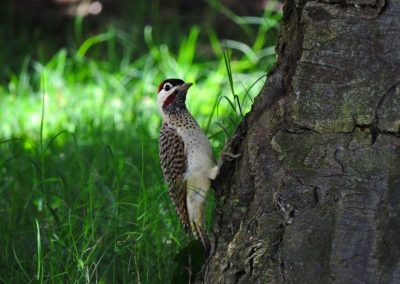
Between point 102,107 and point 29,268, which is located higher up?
point 102,107

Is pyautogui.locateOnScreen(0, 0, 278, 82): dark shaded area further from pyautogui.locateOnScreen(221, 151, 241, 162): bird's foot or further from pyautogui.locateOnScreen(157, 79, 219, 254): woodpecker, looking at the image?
pyautogui.locateOnScreen(221, 151, 241, 162): bird's foot

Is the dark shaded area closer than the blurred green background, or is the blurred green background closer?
the blurred green background

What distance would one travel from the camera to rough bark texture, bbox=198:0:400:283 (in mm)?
3184

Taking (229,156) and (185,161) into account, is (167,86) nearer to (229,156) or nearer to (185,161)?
(185,161)

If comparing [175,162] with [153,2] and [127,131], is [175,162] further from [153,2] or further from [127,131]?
[153,2]

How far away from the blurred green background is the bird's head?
25 centimetres

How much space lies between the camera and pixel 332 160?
3.30 meters

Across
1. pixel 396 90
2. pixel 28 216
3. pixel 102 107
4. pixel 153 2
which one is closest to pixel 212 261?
pixel 396 90

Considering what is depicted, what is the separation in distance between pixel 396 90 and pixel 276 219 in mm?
713

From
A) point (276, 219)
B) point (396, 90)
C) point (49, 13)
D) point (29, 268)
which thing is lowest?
point (29, 268)

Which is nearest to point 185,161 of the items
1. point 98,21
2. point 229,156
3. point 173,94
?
point 173,94

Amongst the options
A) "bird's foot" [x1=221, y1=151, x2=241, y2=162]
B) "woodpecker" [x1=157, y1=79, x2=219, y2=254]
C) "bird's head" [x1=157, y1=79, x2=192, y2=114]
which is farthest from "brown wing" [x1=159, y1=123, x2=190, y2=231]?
"bird's foot" [x1=221, y1=151, x2=241, y2=162]

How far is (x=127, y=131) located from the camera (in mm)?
6516

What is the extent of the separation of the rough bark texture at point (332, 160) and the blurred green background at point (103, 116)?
54 cm
